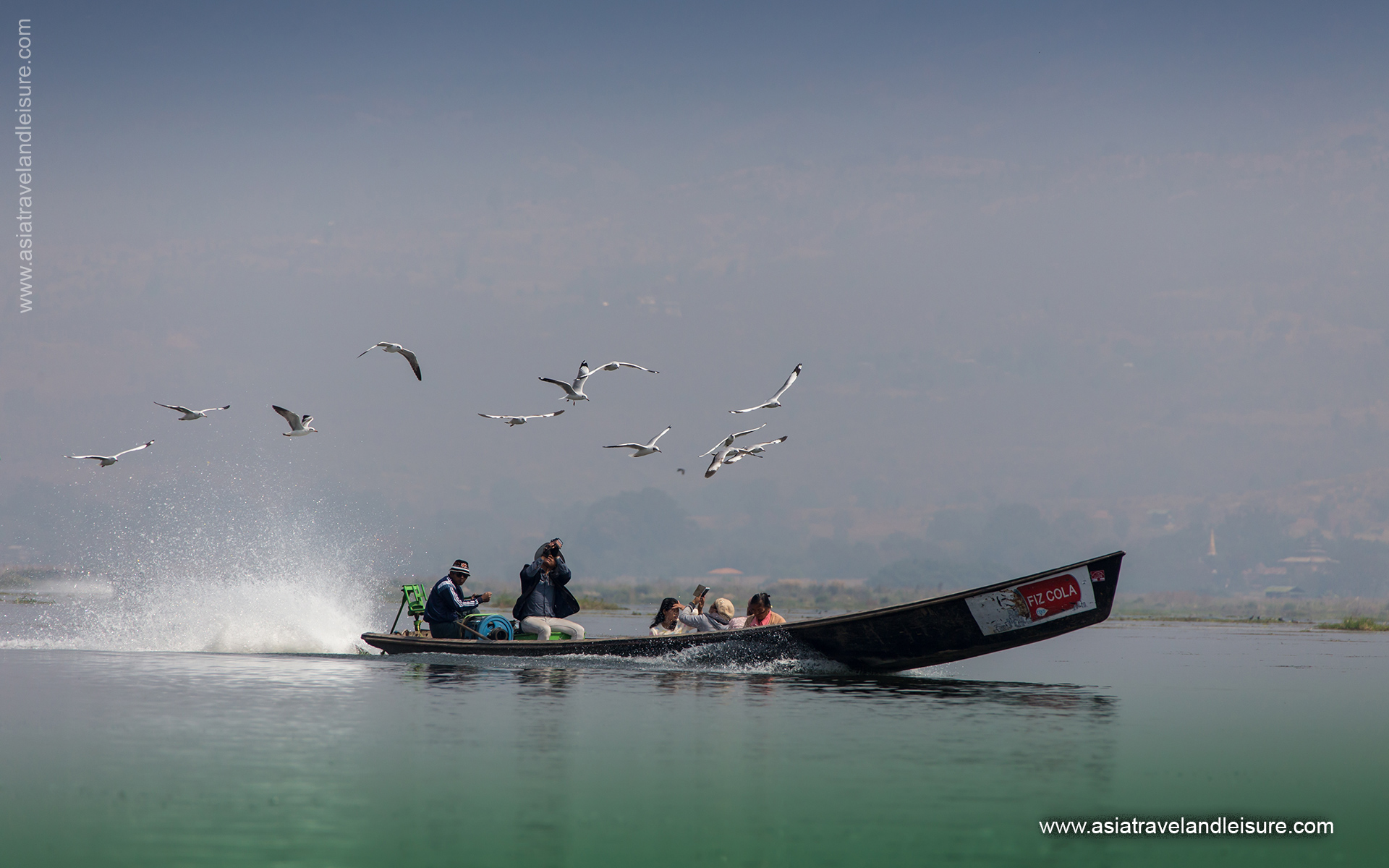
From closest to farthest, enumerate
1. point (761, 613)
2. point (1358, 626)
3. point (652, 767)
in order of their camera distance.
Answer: point (652, 767)
point (761, 613)
point (1358, 626)

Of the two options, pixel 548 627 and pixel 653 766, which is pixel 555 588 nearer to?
pixel 548 627

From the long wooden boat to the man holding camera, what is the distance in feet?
1.67

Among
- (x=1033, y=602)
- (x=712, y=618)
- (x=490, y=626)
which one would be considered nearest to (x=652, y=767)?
(x=1033, y=602)

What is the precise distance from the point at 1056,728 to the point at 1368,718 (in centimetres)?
694

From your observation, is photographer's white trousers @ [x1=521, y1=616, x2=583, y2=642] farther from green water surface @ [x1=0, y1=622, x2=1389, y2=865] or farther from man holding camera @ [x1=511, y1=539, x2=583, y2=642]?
green water surface @ [x1=0, y1=622, x2=1389, y2=865]

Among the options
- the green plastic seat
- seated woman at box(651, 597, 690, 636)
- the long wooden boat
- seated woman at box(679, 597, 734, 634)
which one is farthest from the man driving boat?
seated woman at box(679, 597, 734, 634)

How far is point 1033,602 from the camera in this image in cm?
1997

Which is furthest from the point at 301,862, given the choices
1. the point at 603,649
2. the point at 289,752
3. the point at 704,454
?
the point at 704,454

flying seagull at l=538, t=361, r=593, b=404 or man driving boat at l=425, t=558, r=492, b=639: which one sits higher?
flying seagull at l=538, t=361, r=593, b=404

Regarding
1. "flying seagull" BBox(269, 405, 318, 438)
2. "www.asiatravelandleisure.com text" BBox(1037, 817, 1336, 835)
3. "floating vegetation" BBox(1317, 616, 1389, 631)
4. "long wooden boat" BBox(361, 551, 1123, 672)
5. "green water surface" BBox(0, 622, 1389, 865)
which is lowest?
"floating vegetation" BBox(1317, 616, 1389, 631)

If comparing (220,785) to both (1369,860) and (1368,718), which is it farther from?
(1368,718)

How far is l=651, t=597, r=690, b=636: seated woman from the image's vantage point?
22.9 metres

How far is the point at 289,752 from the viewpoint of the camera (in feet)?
42.5

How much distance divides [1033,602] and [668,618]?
280 inches
